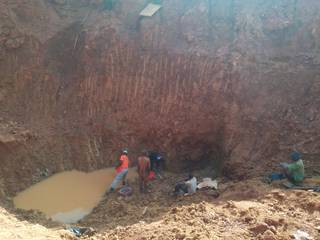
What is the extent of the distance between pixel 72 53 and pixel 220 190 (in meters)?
5.80

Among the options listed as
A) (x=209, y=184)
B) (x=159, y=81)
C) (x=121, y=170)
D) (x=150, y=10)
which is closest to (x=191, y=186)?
(x=209, y=184)

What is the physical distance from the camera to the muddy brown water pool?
912 centimetres

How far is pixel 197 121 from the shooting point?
10.7m

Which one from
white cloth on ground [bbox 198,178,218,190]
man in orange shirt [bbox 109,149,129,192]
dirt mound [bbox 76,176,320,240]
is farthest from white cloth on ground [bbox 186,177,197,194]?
man in orange shirt [bbox 109,149,129,192]

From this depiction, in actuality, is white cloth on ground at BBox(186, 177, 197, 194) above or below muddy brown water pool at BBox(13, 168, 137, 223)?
above

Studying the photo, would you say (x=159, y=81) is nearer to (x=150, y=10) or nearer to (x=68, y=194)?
(x=150, y=10)

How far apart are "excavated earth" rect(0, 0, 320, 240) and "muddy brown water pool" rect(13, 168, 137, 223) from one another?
0.79 ft

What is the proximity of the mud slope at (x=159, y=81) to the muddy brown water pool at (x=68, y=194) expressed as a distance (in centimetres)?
34

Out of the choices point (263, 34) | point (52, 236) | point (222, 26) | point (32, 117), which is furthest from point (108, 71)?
point (52, 236)

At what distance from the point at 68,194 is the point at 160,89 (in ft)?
12.0

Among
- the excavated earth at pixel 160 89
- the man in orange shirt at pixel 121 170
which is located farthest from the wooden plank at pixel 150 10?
the man in orange shirt at pixel 121 170

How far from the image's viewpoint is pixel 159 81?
36.2 ft

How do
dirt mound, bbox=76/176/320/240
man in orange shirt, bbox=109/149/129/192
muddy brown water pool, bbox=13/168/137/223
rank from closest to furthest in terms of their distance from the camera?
dirt mound, bbox=76/176/320/240 → muddy brown water pool, bbox=13/168/137/223 → man in orange shirt, bbox=109/149/129/192

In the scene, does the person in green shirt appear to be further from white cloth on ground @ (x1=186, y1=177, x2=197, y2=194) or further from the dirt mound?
white cloth on ground @ (x1=186, y1=177, x2=197, y2=194)
